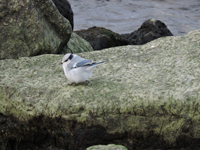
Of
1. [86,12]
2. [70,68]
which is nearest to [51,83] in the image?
[70,68]

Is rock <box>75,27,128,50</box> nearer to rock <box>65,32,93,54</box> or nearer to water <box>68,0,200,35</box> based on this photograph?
rock <box>65,32,93,54</box>

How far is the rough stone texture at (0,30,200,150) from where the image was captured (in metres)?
4.07

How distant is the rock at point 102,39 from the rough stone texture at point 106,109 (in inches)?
139

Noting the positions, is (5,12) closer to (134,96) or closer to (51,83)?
(51,83)

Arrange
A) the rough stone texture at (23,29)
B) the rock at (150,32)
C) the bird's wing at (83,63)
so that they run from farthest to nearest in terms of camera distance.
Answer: the rock at (150,32)
the rough stone texture at (23,29)
the bird's wing at (83,63)

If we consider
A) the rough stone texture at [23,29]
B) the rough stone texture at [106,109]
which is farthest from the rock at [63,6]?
the rough stone texture at [106,109]

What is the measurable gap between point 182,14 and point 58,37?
358 inches

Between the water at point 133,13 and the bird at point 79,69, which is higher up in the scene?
the bird at point 79,69

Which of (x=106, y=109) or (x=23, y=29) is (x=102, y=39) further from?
(x=106, y=109)

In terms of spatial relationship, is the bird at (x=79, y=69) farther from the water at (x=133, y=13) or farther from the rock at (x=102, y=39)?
the water at (x=133, y=13)

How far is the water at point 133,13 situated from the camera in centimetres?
1327

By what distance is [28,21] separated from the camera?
616 centimetres

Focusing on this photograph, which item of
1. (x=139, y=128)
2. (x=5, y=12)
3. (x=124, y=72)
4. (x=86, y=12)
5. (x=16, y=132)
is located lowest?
(x=86, y=12)

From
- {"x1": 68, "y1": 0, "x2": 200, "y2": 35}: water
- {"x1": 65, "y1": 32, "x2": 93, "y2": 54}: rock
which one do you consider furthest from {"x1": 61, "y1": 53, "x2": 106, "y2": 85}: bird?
{"x1": 68, "y1": 0, "x2": 200, "y2": 35}: water
